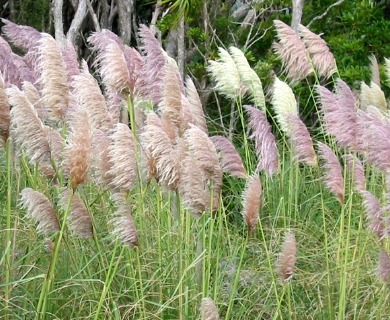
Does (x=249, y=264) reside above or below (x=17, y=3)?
below

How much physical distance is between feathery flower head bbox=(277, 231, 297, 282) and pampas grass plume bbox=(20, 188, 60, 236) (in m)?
0.82

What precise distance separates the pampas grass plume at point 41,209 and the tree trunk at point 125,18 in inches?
223

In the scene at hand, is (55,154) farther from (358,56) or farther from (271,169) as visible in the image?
(358,56)

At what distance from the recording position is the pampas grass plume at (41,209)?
11.1ft

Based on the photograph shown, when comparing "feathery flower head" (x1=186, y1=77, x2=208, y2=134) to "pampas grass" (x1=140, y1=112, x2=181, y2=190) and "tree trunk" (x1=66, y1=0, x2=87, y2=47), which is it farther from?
"tree trunk" (x1=66, y1=0, x2=87, y2=47)

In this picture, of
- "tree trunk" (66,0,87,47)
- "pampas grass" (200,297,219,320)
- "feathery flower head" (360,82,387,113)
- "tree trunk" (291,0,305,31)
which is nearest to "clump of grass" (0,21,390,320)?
"pampas grass" (200,297,219,320)

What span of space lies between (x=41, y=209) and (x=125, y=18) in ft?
19.1

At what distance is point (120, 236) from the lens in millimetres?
3564

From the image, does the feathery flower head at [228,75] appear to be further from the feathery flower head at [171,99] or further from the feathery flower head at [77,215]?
the feathery flower head at [77,215]

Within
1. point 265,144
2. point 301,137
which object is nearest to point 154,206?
point 265,144

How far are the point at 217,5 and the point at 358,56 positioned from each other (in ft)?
4.52

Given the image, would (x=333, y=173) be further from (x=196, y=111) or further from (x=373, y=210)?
(x=196, y=111)

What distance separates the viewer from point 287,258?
348 centimetres

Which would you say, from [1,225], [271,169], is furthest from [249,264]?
[1,225]
